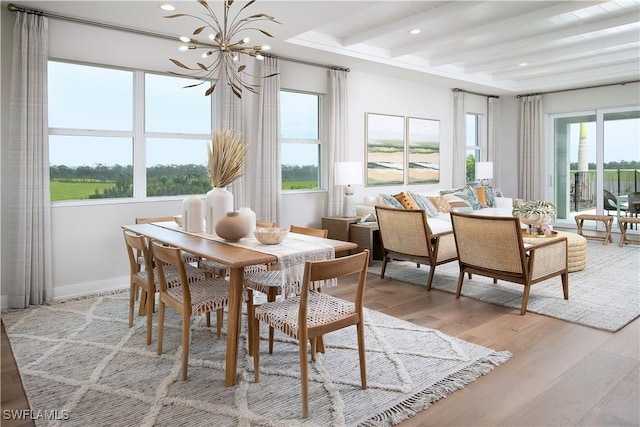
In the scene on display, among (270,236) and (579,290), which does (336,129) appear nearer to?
(579,290)

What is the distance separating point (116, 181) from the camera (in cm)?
462

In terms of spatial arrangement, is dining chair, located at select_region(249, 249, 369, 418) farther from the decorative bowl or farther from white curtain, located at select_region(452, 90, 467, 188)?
white curtain, located at select_region(452, 90, 467, 188)

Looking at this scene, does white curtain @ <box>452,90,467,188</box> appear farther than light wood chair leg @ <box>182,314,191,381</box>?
Yes

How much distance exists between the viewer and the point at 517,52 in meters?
6.30

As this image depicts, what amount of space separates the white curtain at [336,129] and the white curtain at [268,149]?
2.87ft

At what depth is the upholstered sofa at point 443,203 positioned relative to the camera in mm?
5914

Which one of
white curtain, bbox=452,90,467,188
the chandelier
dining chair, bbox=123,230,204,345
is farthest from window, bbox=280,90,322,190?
white curtain, bbox=452,90,467,188

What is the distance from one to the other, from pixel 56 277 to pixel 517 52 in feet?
20.6

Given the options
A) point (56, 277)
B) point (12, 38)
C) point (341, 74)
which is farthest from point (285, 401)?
point (341, 74)

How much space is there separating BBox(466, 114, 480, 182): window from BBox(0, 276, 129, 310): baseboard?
6492mm

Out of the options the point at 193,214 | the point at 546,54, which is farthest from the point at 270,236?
the point at 546,54

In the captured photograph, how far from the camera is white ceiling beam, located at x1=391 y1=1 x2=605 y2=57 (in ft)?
14.2

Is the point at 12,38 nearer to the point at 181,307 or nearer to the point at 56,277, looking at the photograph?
the point at 56,277

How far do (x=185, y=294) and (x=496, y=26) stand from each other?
436 cm
